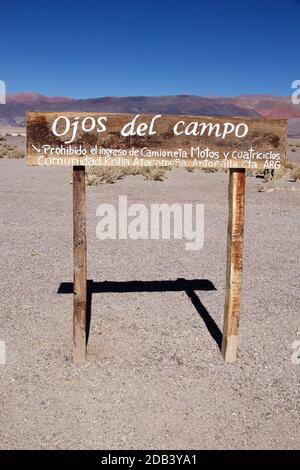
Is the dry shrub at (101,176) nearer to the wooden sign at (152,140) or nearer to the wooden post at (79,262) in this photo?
the wooden post at (79,262)

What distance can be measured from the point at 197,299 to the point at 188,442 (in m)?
2.84

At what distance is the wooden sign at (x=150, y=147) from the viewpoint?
395cm

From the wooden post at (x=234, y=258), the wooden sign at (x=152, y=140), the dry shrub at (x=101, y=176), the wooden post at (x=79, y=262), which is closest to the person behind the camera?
the wooden sign at (x=152, y=140)

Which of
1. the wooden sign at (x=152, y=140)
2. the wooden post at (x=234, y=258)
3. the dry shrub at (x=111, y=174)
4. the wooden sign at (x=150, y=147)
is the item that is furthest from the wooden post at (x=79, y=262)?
the dry shrub at (x=111, y=174)

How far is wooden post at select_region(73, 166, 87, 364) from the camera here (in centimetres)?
406

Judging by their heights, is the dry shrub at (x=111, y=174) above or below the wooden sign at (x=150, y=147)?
below

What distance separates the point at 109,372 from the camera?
4.23 m

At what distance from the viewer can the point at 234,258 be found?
4320 millimetres

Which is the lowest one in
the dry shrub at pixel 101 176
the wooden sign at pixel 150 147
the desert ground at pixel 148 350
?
the desert ground at pixel 148 350

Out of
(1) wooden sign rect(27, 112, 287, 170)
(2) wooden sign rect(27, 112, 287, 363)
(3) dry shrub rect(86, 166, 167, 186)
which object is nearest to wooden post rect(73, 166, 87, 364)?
(2) wooden sign rect(27, 112, 287, 363)

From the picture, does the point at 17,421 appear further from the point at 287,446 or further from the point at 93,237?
the point at 93,237

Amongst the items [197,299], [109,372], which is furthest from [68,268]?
[109,372]

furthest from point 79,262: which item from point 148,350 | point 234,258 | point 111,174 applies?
point 111,174

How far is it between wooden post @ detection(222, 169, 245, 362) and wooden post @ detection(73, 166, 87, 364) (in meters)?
1.28
